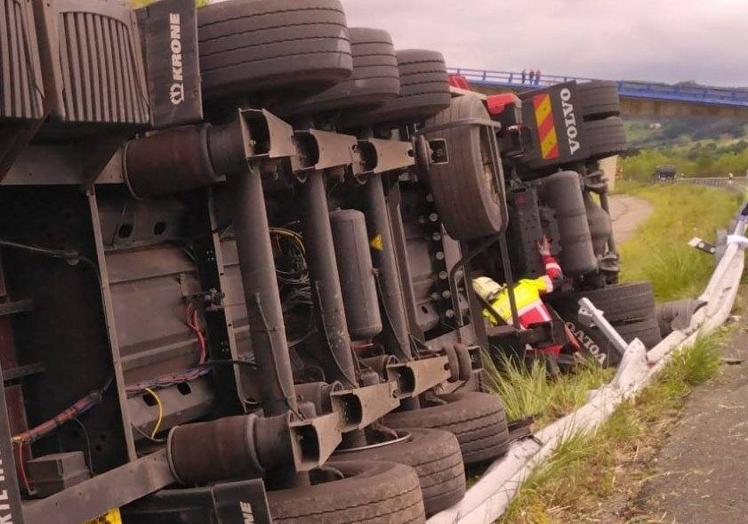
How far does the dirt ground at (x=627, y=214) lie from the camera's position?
24.5 m

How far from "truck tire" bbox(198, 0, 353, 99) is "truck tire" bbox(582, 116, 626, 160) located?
544cm

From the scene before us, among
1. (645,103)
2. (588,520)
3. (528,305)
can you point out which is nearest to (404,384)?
(588,520)

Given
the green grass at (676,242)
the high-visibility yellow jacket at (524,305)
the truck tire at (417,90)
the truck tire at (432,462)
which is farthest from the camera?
the green grass at (676,242)

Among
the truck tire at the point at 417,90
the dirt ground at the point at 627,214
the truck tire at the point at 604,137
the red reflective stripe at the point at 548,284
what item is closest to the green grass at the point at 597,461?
the red reflective stripe at the point at 548,284

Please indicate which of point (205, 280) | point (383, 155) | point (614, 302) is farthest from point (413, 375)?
point (614, 302)

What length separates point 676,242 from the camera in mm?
17359

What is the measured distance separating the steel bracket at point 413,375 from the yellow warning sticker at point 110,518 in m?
1.56

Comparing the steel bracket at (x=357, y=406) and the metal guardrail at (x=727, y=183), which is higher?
the metal guardrail at (x=727, y=183)

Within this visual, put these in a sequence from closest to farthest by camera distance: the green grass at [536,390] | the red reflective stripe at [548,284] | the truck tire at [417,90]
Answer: the truck tire at [417,90], the green grass at [536,390], the red reflective stripe at [548,284]

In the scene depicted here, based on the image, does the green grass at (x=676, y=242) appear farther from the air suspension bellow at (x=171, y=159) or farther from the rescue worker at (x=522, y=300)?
the air suspension bellow at (x=171, y=159)

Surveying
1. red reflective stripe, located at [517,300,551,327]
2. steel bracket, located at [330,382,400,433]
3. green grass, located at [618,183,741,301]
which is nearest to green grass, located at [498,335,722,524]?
steel bracket, located at [330,382,400,433]

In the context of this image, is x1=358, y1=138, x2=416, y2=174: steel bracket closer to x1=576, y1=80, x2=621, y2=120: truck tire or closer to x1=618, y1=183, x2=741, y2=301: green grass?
x1=576, y1=80, x2=621, y2=120: truck tire

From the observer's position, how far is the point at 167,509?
3.52m

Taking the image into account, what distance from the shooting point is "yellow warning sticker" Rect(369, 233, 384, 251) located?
5.10 metres
